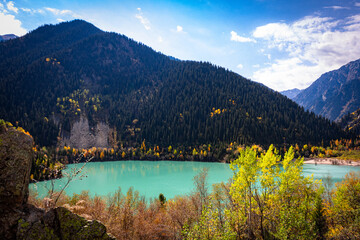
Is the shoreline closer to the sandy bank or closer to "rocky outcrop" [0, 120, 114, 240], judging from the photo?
the sandy bank

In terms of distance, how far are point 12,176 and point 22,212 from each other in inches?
49.9

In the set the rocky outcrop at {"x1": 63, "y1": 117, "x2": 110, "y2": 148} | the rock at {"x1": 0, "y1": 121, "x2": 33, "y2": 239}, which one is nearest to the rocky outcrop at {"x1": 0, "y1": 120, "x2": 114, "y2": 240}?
the rock at {"x1": 0, "y1": 121, "x2": 33, "y2": 239}

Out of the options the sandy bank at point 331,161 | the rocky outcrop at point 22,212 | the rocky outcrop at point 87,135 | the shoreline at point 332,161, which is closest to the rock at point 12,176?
the rocky outcrop at point 22,212

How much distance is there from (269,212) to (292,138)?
5810 inches

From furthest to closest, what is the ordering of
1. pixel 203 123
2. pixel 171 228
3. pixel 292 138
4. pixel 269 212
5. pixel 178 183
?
1. pixel 203 123
2. pixel 292 138
3. pixel 178 183
4. pixel 171 228
5. pixel 269 212

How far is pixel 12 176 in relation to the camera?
23.2 ft

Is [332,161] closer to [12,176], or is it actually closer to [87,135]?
[12,176]

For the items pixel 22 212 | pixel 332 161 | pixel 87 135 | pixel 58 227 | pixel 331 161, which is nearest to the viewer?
pixel 22 212

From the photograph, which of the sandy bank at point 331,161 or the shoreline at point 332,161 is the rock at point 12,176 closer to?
the shoreline at point 332,161

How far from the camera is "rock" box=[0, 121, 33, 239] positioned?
670 cm

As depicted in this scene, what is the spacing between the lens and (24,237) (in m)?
6.64

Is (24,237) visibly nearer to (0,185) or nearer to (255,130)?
(0,185)

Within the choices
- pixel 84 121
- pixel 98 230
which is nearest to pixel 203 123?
pixel 84 121

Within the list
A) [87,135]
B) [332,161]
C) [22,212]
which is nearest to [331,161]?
[332,161]
